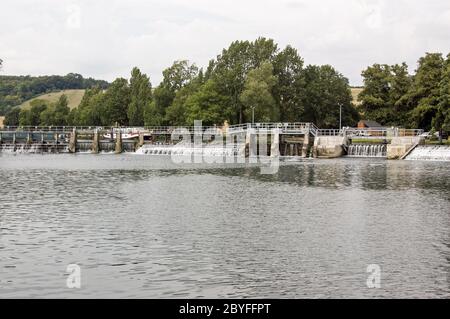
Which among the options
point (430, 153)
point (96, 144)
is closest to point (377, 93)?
point (430, 153)

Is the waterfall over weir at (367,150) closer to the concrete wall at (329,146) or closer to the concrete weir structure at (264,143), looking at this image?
the concrete weir structure at (264,143)

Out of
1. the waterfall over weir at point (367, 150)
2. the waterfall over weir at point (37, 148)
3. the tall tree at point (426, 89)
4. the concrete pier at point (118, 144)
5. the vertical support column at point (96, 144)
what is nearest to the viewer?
the waterfall over weir at point (367, 150)

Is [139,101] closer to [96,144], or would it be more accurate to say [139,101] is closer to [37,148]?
[96,144]

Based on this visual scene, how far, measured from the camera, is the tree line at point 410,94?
105250 millimetres

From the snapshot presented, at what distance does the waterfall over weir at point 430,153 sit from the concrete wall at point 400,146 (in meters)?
0.97

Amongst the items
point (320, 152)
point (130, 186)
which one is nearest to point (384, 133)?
point (320, 152)

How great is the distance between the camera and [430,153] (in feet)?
306

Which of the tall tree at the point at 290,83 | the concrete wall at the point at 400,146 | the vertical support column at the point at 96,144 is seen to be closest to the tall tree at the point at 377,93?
the tall tree at the point at 290,83

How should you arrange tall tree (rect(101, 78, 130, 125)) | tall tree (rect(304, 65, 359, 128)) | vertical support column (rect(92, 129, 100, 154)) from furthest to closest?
tall tree (rect(101, 78, 130, 125)) → tall tree (rect(304, 65, 359, 128)) → vertical support column (rect(92, 129, 100, 154))

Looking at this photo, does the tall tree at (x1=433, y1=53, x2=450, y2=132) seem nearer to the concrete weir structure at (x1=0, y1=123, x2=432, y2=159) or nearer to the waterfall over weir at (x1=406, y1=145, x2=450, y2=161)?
the concrete weir structure at (x1=0, y1=123, x2=432, y2=159)

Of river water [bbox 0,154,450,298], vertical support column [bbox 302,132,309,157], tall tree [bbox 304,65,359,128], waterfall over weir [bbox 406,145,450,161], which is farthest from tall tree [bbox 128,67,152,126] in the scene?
river water [bbox 0,154,450,298]

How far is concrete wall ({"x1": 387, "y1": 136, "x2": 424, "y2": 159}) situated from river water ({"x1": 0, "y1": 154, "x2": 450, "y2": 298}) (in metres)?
38.2

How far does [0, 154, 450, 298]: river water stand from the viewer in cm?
2308

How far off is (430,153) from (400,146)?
5.15 meters
